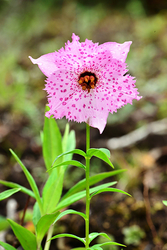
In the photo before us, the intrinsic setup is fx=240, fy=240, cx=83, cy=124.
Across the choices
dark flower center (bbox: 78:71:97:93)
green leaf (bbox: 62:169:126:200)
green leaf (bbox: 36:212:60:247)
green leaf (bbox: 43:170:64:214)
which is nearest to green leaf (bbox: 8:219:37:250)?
green leaf (bbox: 36:212:60:247)

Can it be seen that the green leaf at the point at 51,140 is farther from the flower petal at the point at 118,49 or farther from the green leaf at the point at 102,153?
the flower petal at the point at 118,49

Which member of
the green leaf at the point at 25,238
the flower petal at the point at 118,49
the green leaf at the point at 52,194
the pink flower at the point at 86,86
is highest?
the flower petal at the point at 118,49

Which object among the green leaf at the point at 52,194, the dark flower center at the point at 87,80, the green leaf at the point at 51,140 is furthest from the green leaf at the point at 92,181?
the dark flower center at the point at 87,80

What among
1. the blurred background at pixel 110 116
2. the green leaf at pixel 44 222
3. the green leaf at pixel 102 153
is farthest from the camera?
the blurred background at pixel 110 116

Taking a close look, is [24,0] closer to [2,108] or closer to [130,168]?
[2,108]

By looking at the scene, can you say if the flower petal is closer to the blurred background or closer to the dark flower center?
the dark flower center

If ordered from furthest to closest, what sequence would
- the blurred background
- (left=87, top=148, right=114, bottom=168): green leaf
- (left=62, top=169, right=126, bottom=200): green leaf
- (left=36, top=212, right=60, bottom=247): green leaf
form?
1. the blurred background
2. (left=62, top=169, right=126, bottom=200): green leaf
3. (left=36, top=212, right=60, bottom=247): green leaf
4. (left=87, top=148, right=114, bottom=168): green leaf

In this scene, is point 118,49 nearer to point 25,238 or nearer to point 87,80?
point 87,80
